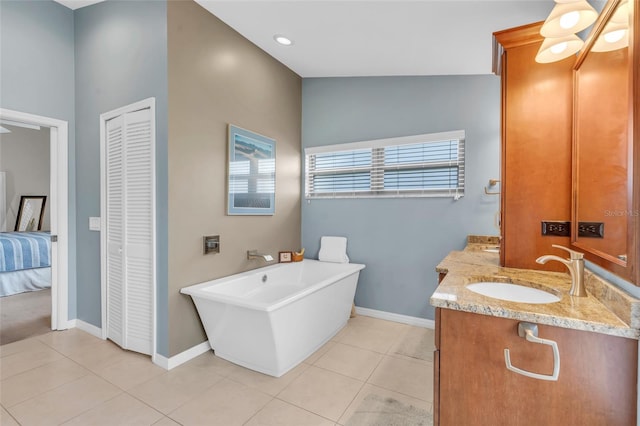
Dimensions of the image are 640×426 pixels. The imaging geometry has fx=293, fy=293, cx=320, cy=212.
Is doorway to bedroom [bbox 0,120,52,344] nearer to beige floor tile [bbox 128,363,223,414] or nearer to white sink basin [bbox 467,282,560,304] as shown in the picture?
beige floor tile [bbox 128,363,223,414]

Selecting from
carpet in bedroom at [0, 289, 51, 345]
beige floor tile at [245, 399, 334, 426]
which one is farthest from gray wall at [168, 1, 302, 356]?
carpet in bedroom at [0, 289, 51, 345]

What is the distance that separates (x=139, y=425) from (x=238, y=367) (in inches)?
29.3

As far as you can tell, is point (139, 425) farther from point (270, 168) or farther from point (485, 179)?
point (485, 179)

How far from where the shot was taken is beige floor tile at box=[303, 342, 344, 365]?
2433mm

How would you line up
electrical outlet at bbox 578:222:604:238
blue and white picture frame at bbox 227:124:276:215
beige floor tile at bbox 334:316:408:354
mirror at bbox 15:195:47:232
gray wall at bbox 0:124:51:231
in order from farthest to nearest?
mirror at bbox 15:195:47:232 < gray wall at bbox 0:124:51:231 < blue and white picture frame at bbox 227:124:276:215 < beige floor tile at bbox 334:316:408:354 < electrical outlet at bbox 578:222:604:238

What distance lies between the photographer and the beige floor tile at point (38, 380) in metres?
1.92

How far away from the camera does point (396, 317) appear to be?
3.29m

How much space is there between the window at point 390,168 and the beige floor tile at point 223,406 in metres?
2.31

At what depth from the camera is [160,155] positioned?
2.30 metres

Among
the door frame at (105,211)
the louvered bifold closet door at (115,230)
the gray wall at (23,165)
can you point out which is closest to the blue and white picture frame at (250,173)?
the door frame at (105,211)

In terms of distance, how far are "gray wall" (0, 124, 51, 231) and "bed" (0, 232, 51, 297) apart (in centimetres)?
169

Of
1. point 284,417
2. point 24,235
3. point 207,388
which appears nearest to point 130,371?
point 207,388

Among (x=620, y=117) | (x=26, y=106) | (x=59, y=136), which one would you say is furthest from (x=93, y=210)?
(x=620, y=117)

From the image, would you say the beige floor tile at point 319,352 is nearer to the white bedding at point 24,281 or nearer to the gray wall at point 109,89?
the gray wall at point 109,89
